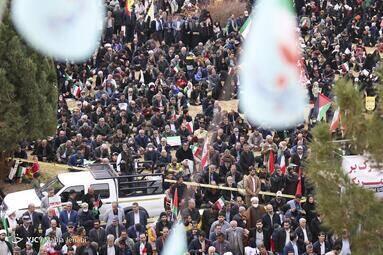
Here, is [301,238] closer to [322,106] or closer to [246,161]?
[246,161]

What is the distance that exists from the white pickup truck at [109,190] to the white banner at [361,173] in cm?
811

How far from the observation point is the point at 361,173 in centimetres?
1677

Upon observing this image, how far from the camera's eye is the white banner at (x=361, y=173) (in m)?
14.7

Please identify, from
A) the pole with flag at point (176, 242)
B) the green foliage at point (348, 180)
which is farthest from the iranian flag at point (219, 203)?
the green foliage at point (348, 180)

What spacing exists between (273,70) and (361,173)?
428 inches

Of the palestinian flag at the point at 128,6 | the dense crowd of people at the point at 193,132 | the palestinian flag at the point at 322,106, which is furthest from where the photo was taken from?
the palestinian flag at the point at 128,6

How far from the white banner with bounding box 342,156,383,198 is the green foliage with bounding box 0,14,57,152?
1235 cm

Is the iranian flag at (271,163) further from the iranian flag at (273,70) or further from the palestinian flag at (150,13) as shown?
the palestinian flag at (150,13)

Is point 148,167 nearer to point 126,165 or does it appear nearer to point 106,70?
point 126,165

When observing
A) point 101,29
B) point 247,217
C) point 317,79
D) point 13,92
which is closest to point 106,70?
point 101,29

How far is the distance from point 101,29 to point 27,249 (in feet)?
67.5

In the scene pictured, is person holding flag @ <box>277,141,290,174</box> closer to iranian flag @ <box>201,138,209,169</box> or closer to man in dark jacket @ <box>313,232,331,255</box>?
iranian flag @ <box>201,138,209,169</box>

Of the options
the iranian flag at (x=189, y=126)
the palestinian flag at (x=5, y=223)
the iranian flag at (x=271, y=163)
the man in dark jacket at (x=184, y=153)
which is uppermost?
the iranian flag at (x=189, y=126)

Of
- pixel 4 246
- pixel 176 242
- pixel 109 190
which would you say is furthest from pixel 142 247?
pixel 109 190
